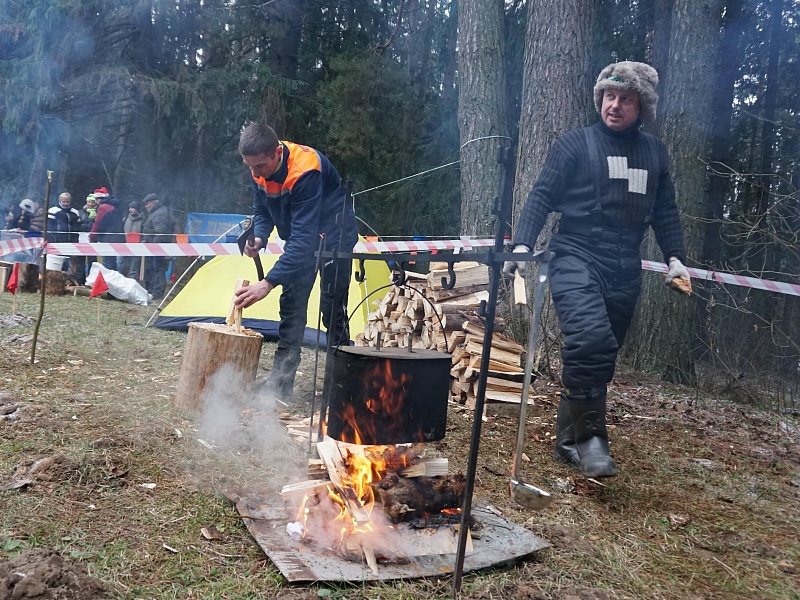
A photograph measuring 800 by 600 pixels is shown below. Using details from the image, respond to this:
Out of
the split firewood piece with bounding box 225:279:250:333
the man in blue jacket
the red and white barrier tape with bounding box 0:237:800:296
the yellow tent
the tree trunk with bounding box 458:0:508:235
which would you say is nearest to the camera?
the man in blue jacket

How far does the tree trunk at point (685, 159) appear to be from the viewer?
700 cm

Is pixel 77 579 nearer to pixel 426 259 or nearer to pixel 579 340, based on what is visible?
pixel 426 259

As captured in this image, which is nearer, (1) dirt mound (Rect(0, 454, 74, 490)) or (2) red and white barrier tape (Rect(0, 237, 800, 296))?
(1) dirt mound (Rect(0, 454, 74, 490))

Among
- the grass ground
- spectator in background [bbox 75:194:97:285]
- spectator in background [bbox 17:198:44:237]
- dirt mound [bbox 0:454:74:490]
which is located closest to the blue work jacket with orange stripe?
the grass ground

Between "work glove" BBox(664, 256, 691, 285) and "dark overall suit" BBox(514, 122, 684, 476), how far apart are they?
82 millimetres

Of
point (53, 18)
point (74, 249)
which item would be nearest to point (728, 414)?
point (74, 249)

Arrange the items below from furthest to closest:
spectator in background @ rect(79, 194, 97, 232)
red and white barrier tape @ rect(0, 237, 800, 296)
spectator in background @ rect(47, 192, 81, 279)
→ spectator in background @ rect(79, 194, 97, 232)
spectator in background @ rect(47, 192, 81, 279)
red and white barrier tape @ rect(0, 237, 800, 296)

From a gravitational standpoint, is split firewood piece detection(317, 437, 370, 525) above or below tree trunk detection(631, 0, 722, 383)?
below

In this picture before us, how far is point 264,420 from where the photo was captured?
4.20 meters

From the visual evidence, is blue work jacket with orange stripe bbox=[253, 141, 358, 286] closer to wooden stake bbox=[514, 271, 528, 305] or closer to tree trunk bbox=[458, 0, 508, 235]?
wooden stake bbox=[514, 271, 528, 305]

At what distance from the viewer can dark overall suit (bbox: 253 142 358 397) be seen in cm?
425

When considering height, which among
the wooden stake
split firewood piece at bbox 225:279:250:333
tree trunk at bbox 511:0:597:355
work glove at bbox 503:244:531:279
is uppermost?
tree trunk at bbox 511:0:597:355

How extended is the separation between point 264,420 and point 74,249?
9.68 feet

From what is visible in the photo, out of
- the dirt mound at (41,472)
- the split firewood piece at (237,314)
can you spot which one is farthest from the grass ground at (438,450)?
the split firewood piece at (237,314)
